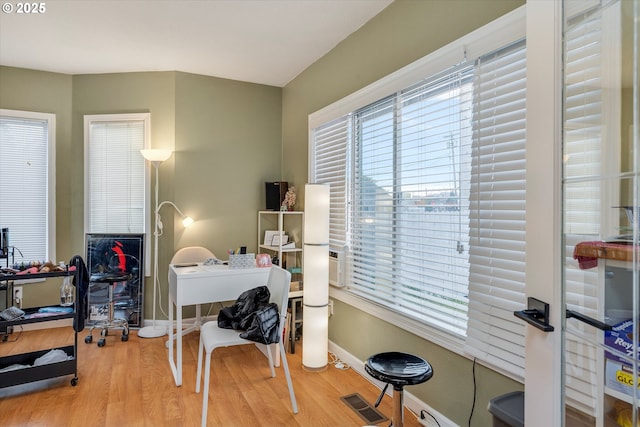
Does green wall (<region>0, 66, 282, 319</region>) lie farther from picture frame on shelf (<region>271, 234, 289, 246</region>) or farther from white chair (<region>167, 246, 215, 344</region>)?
picture frame on shelf (<region>271, 234, 289, 246</region>)

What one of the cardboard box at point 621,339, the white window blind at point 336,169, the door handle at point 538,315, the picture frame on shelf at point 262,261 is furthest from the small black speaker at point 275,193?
the cardboard box at point 621,339

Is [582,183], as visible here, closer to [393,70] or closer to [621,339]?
[621,339]

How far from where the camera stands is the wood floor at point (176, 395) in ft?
7.45

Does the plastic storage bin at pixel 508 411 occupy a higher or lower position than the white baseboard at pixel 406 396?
higher

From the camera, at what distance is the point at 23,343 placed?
11.5 feet

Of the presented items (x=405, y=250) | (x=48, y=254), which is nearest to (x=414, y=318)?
(x=405, y=250)

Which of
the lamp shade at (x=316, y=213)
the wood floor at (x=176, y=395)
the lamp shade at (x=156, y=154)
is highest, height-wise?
the lamp shade at (x=156, y=154)

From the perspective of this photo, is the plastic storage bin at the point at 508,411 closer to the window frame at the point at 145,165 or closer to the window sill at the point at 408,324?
the window sill at the point at 408,324

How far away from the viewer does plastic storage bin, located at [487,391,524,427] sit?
1.25 metres

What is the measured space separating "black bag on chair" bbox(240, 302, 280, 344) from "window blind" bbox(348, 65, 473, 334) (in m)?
0.83

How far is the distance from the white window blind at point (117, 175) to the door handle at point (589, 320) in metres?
4.08

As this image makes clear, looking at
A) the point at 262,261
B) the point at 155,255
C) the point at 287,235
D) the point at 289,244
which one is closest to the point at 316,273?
the point at 262,261

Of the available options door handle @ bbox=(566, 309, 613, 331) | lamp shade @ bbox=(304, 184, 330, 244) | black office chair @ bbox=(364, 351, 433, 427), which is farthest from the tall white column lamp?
door handle @ bbox=(566, 309, 613, 331)

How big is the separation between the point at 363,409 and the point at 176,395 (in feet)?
4.35
